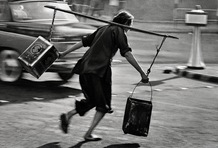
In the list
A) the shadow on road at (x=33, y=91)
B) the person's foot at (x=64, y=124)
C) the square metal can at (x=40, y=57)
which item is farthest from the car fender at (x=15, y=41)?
the person's foot at (x=64, y=124)

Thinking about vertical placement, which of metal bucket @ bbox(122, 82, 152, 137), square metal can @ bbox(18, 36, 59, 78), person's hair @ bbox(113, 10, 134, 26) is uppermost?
person's hair @ bbox(113, 10, 134, 26)

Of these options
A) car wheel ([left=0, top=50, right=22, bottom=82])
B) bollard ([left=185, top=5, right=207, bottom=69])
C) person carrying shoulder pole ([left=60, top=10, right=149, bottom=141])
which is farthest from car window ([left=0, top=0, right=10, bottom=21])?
bollard ([left=185, top=5, right=207, bottom=69])

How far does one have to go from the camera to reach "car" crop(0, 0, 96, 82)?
10.5 metres

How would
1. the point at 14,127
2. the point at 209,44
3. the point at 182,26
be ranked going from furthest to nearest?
1. the point at 182,26
2. the point at 209,44
3. the point at 14,127

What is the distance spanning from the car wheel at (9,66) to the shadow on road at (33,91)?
0.14 metres

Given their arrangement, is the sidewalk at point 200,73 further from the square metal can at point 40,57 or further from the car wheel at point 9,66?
the square metal can at point 40,57

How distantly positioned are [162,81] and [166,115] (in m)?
3.83

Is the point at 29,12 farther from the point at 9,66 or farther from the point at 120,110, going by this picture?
the point at 120,110

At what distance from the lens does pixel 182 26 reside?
2744 centimetres

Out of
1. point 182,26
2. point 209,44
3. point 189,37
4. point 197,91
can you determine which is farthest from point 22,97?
point 182,26

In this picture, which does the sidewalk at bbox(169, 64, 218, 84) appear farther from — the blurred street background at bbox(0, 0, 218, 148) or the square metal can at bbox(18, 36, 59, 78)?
the square metal can at bbox(18, 36, 59, 78)

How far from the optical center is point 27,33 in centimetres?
1058

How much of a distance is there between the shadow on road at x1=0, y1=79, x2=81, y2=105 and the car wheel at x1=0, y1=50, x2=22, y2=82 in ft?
0.46

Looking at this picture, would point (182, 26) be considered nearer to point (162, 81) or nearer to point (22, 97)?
point (162, 81)
